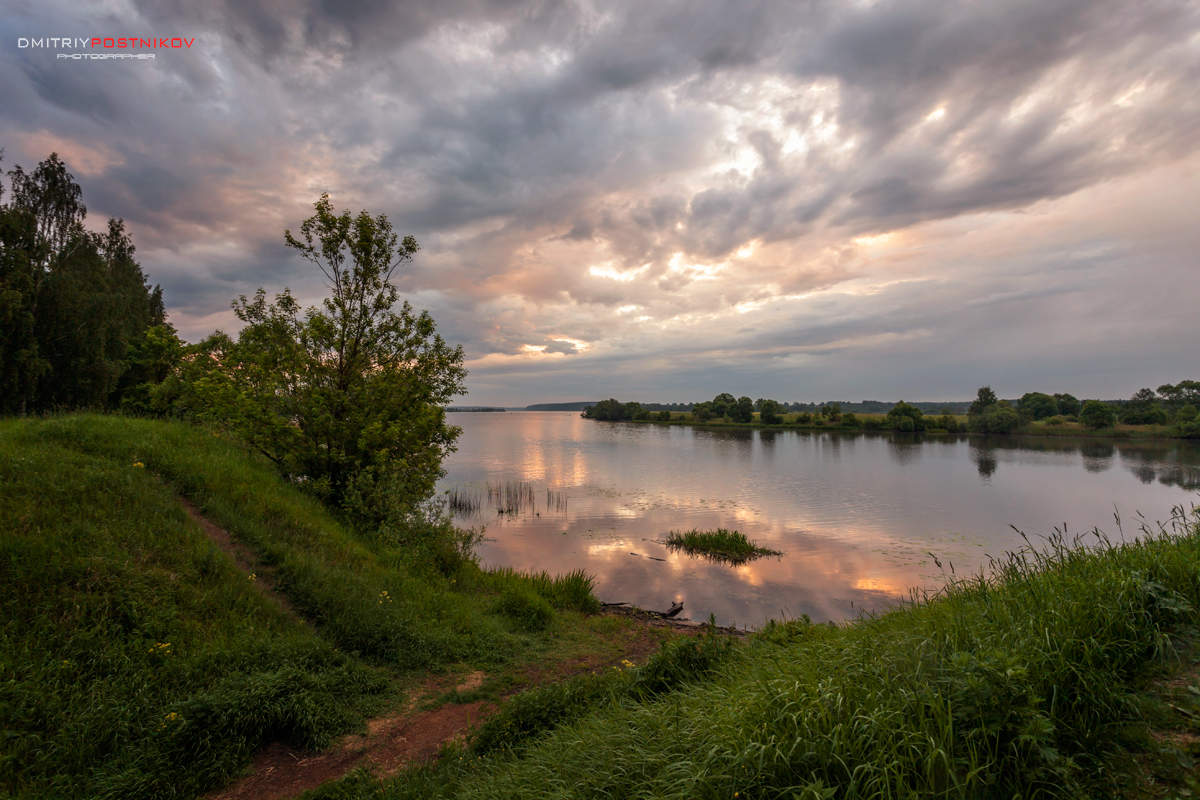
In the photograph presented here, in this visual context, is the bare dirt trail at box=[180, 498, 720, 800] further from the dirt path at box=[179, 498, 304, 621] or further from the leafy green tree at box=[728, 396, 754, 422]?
the leafy green tree at box=[728, 396, 754, 422]

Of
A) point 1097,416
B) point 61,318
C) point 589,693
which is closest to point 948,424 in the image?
point 1097,416

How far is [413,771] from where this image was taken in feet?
16.2

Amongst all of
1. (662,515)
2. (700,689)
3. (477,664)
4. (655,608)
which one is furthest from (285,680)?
(662,515)

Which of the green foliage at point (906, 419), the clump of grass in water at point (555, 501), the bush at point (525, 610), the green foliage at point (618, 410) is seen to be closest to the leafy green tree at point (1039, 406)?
the green foliage at point (906, 419)

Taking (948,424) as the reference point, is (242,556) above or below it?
above

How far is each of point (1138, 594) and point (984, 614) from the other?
1.08 m

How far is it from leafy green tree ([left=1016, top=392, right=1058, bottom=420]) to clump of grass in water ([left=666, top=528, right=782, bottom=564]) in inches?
4320

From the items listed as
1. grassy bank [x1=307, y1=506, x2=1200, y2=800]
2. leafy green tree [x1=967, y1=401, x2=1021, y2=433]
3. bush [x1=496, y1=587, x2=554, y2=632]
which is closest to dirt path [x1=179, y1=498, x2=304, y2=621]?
grassy bank [x1=307, y1=506, x2=1200, y2=800]

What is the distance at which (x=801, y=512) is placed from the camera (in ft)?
93.6

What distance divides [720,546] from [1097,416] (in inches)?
4043

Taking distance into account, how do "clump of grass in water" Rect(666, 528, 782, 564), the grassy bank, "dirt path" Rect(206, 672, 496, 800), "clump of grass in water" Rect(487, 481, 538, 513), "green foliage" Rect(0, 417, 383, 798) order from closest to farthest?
the grassy bank → "green foliage" Rect(0, 417, 383, 798) → "dirt path" Rect(206, 672, 496, 800) → "clump of grass in water" Rect(666, 528, 782, 564) → "clump of grass in water" Rect(487, 481, 538, 513)

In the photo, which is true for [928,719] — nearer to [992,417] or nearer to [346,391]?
[346,391]

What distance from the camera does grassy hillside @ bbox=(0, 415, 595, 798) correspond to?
4.64m

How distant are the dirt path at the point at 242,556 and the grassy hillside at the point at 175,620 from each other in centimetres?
8
